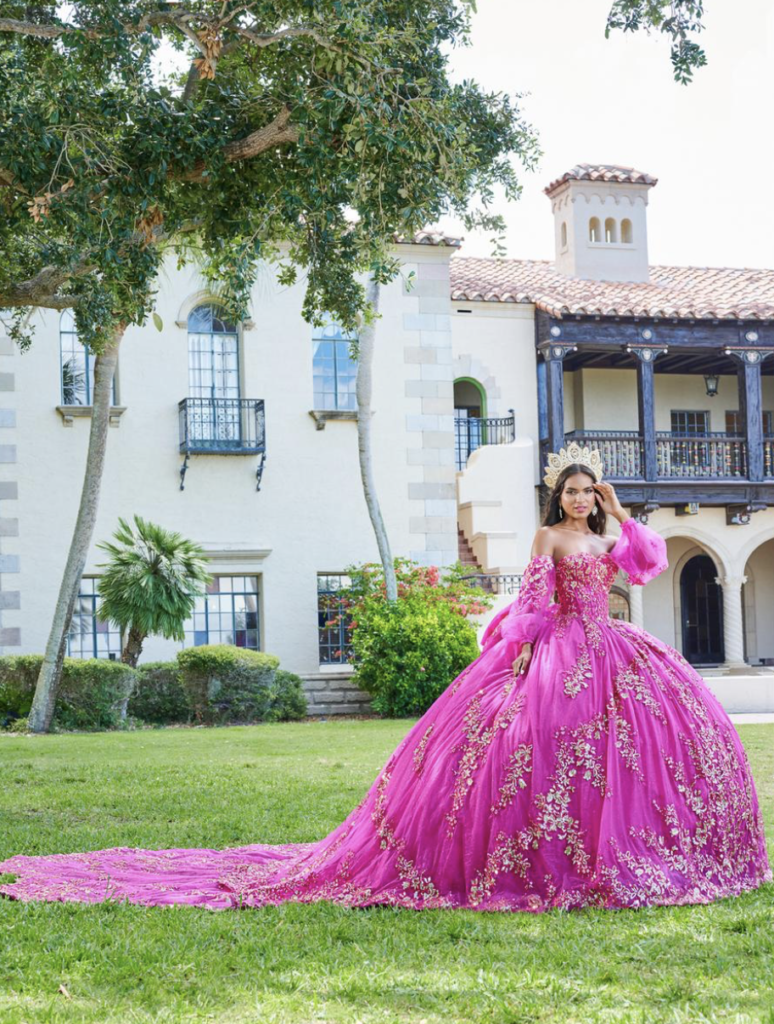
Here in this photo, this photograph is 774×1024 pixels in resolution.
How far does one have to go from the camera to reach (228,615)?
1884 cm

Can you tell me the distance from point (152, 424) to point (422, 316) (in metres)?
4.47

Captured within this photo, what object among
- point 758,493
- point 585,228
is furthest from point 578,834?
point 585,228

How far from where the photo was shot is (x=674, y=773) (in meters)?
5.19

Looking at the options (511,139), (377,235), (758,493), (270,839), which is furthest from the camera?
(758,493)

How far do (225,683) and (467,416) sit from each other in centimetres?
877

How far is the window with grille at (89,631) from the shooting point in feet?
59.3

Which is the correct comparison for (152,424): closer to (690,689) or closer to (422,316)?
(422,316)

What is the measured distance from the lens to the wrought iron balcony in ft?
60.3

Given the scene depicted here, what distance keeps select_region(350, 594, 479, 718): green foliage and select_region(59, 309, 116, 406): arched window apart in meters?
5.10

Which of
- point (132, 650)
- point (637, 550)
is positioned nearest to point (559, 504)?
point (637, 550)

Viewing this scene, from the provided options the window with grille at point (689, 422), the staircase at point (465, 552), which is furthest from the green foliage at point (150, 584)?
the window with grille at point (689, 422)

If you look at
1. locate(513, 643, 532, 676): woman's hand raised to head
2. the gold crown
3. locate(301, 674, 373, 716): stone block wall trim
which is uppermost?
the gold crown

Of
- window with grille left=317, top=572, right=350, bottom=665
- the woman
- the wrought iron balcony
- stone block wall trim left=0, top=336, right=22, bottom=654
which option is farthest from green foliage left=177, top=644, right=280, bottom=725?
the woman

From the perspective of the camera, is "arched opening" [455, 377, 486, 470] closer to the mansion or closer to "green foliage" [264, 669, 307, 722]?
the mansion
